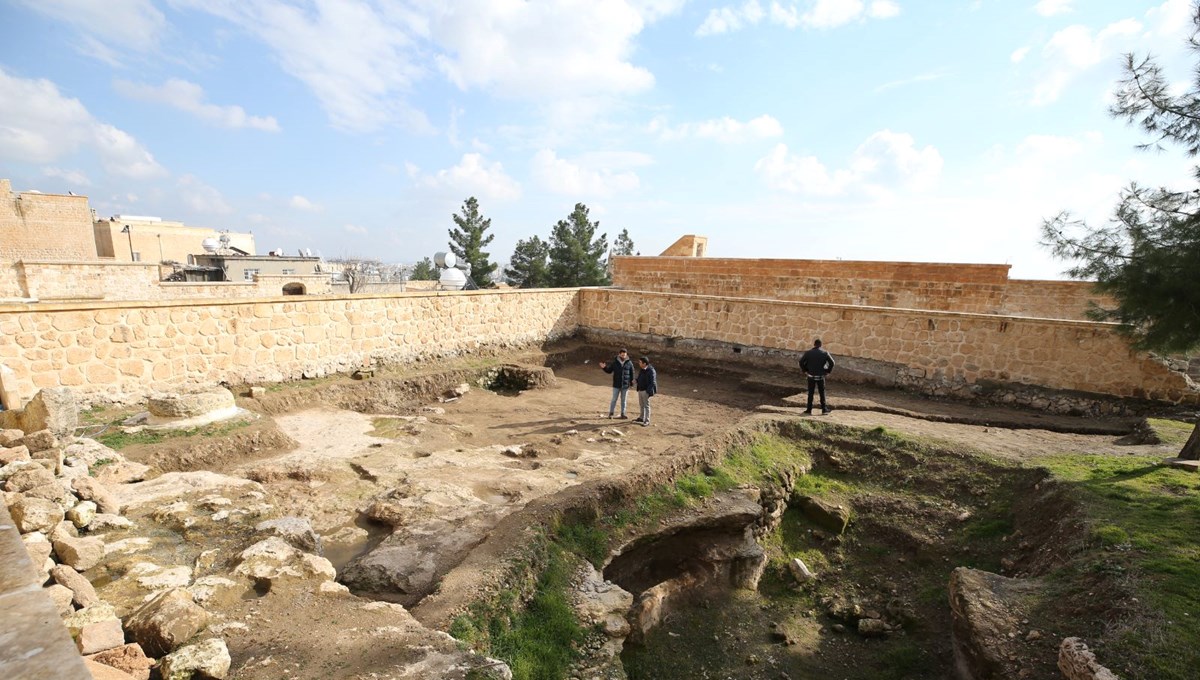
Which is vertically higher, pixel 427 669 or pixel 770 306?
pixel 770 306

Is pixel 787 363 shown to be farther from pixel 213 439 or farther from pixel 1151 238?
pixel 213 439

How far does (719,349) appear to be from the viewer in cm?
1427

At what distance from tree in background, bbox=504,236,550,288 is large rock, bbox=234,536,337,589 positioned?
3310 cm

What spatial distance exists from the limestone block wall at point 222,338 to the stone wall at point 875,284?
7033 mm

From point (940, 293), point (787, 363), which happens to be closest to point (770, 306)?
point (787, 363)

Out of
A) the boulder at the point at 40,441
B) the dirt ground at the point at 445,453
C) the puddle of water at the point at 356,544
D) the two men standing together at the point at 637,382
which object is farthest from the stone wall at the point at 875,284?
the boulder at the point at 40,441

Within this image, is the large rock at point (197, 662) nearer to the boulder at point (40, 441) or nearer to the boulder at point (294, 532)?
the boulder at point (294, 532)

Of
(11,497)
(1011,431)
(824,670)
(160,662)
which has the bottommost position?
(824,670)

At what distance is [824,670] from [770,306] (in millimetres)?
9153

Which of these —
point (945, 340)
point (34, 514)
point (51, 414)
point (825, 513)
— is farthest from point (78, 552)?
point (945, 340)

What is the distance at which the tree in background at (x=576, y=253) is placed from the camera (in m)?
36.2

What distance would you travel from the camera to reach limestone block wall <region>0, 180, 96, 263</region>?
2391 cm

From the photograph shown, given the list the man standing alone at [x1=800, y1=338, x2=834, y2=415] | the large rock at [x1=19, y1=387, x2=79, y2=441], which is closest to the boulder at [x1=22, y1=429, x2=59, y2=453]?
the large rock at [x1=19, y1=387, x2=79, y2=441]

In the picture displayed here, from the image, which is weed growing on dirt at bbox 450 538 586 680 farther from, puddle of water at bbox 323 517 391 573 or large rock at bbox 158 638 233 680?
puddle of water at bbox 323 517 391 573
